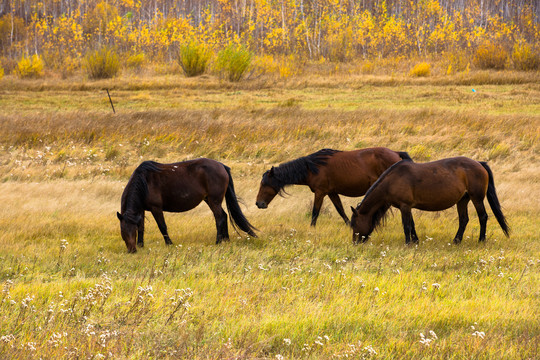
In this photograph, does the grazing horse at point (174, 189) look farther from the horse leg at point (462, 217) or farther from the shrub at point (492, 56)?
the shrub at point (492, 56)

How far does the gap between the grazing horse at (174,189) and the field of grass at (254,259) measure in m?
0.52

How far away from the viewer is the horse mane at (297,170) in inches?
422

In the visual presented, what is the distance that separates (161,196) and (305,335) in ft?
15.1

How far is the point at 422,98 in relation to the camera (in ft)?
94.8

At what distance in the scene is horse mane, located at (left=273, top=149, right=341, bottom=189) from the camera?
1073 cm

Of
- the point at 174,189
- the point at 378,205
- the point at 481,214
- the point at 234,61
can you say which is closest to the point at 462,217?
→ the point at 481,214

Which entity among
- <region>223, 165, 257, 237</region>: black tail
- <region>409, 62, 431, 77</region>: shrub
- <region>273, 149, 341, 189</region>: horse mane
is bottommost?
<region>409, 62, 431, 77</region>: shrub

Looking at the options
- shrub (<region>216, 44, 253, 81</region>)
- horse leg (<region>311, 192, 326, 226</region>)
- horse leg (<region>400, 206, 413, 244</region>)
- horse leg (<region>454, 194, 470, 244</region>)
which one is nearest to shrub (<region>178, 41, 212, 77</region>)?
shrub (<region>216, 44, 253, 81</region>)

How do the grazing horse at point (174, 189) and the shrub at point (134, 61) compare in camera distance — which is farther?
the shrub at point (134, 61)

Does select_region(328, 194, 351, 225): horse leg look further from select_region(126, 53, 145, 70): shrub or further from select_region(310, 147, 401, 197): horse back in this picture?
select_region(126, 53, 145, 70): shrub

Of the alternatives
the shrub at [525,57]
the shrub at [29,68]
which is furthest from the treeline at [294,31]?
the shrub at [29,68]

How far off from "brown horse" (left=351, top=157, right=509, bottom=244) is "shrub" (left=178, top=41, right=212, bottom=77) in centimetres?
3299

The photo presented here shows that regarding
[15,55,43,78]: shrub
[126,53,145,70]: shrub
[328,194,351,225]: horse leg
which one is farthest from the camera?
[126,53,145,70]: shrub

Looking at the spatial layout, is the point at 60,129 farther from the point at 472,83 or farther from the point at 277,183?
the point at 472,83
